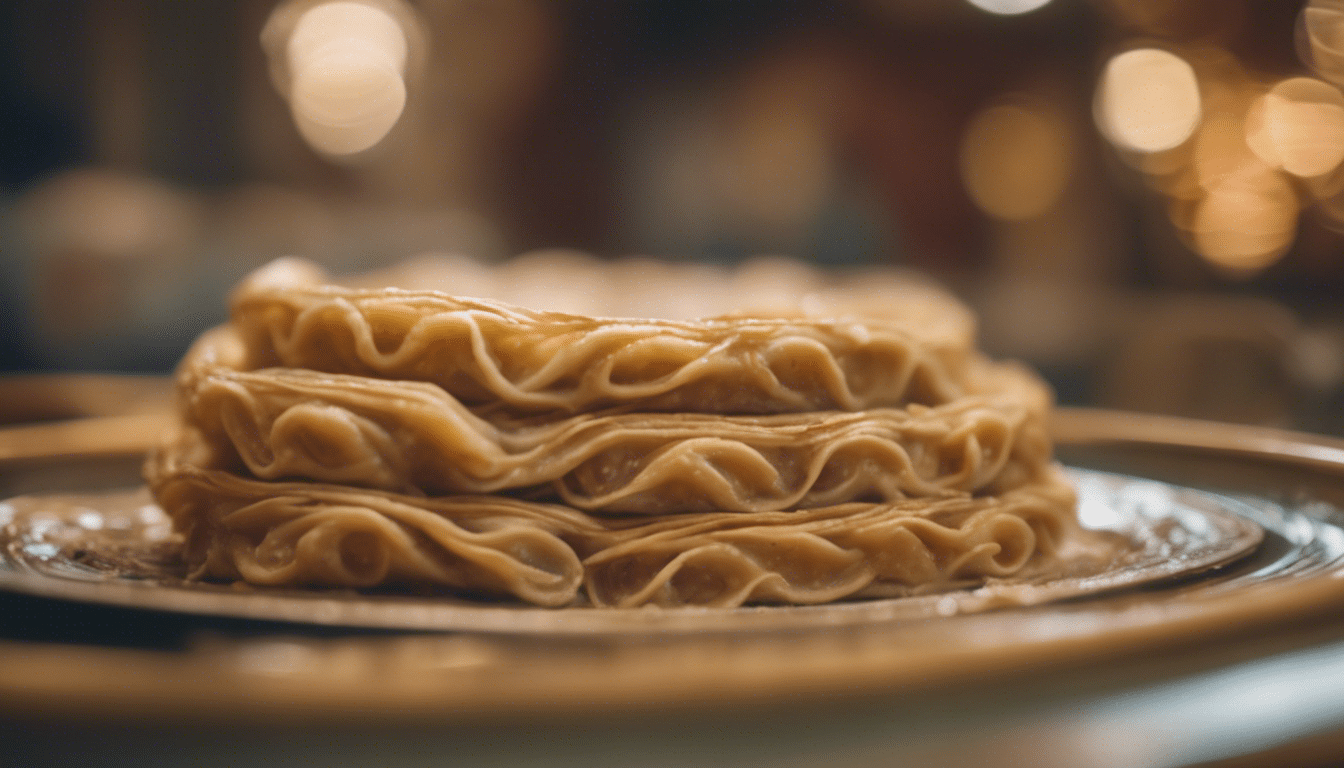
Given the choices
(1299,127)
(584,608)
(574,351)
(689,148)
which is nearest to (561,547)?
(584,608)

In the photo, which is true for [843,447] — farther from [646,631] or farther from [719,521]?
[646,631]

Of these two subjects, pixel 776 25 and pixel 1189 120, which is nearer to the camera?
pixel 1189 120

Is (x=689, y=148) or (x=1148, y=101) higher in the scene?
(x=1148, y=101)

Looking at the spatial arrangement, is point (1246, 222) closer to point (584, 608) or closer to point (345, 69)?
point (345, 69)

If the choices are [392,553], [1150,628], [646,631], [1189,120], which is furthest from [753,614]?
[1189,120]

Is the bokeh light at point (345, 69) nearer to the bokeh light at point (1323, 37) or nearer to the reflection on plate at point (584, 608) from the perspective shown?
the bokeh light at point (1323, 37)

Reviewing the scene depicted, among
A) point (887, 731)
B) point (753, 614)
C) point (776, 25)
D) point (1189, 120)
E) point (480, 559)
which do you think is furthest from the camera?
point (776, 25)
